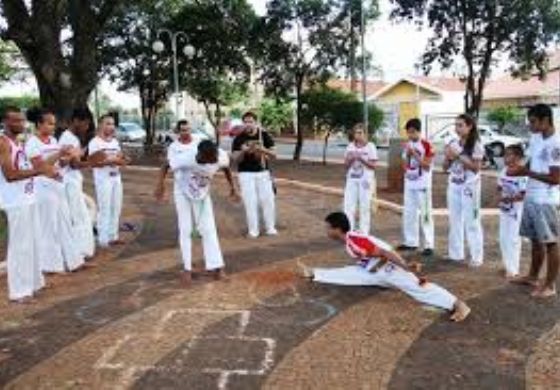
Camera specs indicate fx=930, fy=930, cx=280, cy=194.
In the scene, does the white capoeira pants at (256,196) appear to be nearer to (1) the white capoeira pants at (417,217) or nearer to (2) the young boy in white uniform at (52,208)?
(1) the white capoeira pants at (417,217)

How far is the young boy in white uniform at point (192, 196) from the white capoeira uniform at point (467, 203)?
2.62 m

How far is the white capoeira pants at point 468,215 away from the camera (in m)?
10.4

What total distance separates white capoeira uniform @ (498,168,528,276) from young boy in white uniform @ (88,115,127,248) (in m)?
4.96

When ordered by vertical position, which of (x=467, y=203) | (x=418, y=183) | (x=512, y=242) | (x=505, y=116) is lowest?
(x=512, y=242)

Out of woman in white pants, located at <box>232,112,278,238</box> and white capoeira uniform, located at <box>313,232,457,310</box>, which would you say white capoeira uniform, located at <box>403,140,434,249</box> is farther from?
woman in white pants, located at <box>232,112,278,238</box>

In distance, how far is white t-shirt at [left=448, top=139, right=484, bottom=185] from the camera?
33.8ft

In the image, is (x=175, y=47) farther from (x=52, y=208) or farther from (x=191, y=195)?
(x=191, y=195)

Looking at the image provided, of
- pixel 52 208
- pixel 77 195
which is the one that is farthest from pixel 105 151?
pixel 52 208

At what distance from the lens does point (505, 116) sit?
155ft

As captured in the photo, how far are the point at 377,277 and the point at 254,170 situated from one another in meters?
4.36

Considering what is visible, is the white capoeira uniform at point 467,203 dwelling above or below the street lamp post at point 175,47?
below

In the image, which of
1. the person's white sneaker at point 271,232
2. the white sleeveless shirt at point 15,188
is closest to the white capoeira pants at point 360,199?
the person's white sneaker at point 271,232

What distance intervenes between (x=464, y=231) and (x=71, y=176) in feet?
15.2

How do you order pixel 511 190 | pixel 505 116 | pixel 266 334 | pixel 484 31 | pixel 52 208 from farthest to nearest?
pixel 505 116 < pixel 484 31 < pixel 52 208 < pixel 511 190 < pixel 266 334
